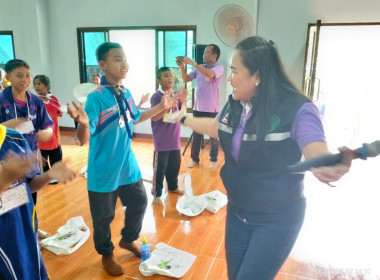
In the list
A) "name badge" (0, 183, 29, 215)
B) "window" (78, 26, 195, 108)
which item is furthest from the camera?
"name badge" (0, 183, 29, 215)

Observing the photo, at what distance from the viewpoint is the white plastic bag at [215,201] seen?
10.3 ft

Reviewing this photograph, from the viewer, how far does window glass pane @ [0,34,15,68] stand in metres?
6.95

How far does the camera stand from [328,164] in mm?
1044

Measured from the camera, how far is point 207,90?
460cm

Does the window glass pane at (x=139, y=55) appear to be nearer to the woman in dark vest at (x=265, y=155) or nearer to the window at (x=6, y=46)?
the window at (x=6, y=46)

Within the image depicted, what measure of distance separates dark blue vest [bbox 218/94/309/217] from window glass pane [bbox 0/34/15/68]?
752 cm

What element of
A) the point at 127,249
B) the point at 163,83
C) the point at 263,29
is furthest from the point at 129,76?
the point at 127,249

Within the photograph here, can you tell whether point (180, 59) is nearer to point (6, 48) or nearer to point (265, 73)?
point (265, 73)

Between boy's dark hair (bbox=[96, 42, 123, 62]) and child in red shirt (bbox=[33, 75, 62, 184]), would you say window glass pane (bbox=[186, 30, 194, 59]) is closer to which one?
child in red shirt (bbox=[33, 75, 62, 184])

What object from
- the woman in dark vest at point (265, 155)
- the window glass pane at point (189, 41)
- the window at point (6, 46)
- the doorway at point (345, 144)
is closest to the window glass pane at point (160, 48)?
the window glass pane at point (189, 41)

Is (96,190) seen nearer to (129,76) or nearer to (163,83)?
(163,83)

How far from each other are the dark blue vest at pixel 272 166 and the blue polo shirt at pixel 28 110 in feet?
5.75

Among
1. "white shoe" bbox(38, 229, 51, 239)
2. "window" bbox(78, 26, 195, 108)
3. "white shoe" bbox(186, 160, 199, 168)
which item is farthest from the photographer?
"window" bbox(78, 26, 195, 108)

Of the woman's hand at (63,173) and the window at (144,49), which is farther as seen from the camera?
the window at (144,49)
